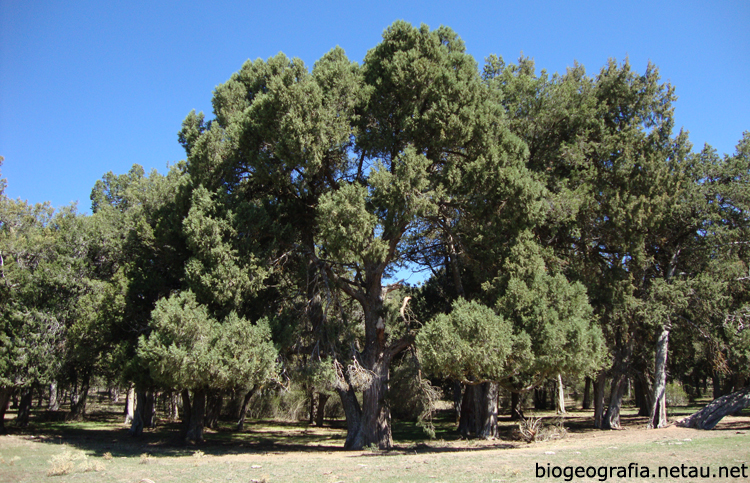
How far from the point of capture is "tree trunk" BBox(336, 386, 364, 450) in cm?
1639

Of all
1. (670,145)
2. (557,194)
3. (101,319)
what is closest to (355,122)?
(557,194)

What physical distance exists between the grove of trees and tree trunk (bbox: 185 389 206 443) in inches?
6.2

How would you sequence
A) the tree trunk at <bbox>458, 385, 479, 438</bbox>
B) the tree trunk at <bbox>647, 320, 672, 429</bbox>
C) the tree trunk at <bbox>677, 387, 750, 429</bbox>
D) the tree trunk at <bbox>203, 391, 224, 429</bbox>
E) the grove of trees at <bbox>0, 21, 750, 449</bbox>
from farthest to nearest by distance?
1. the tree trunk at <bbox>203, 391, 224, 429</bbox>
2. the tree trunk at <bbox>458, 385, 479, 438</bbox>
3. the tree trunk at <bbox>647, 320, 672, 429</bbox>
4. the tree trunk at <bbox>677, 387, 750, 429</bbox>
5. the grove of trees at <bbox>0, 21, 750, 449</bbox>

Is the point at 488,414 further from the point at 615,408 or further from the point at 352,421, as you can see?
the point at 615,408

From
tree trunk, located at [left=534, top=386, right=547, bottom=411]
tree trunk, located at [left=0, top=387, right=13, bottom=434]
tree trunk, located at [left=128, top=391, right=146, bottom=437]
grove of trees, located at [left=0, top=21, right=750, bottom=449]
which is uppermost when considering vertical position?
grove of trees, located at [left=0, top=21, right=750, bottom=449]

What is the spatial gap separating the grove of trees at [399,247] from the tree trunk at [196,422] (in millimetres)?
157

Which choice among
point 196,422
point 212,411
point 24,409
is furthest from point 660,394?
point 24,409

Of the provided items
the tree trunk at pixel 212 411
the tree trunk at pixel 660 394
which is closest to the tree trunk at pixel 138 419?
the tree trunk at pixel 212 411

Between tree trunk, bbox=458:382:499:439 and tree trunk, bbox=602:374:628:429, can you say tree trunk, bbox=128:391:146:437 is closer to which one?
tree trunk, bbox=458:382:499:439

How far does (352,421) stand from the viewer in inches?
662

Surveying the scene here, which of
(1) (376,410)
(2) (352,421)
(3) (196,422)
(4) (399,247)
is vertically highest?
(4) (399,247)

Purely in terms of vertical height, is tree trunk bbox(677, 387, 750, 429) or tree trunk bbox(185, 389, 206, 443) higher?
tree trunk bbox(677, 387, 750, 429)

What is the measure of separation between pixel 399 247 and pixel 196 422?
36.5 feet

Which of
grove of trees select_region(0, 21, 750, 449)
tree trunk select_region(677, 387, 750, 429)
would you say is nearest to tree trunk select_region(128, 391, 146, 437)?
grove of trees select_region(0, 21, 750, 449)
